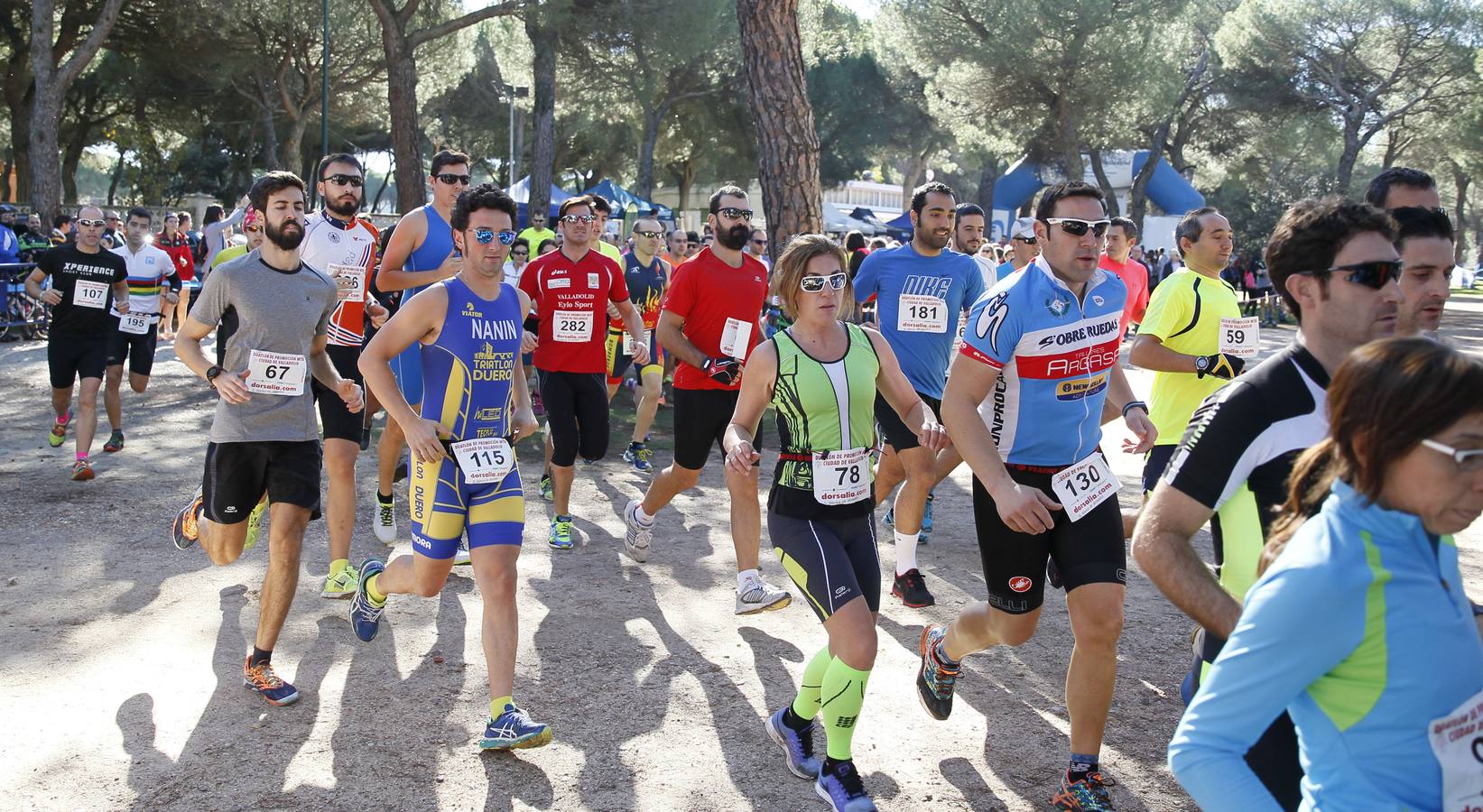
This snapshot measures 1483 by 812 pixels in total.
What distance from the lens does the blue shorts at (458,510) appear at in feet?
14.0

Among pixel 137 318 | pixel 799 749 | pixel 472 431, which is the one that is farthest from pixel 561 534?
pixel 137 318

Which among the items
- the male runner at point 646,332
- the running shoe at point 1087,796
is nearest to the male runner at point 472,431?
the running shoe at point 1087,796

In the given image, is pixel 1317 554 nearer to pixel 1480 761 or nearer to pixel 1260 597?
pixel 1260 597

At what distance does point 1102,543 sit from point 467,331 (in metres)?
2.39

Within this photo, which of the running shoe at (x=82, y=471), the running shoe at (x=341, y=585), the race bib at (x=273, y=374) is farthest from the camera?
the running shoe at (x=82, y=471)

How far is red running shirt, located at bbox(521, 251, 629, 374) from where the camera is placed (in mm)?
7113

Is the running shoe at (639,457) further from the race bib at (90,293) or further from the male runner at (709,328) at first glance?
the race bib at (90,293)

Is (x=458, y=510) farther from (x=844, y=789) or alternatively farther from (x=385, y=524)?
(x=385, y=524)

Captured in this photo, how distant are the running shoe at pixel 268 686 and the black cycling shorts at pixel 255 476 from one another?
1.98 feet

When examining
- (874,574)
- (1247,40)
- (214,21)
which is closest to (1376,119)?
(1247,40)

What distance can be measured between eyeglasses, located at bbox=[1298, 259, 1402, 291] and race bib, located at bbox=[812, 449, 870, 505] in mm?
1852

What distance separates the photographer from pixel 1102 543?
3754 millimetres

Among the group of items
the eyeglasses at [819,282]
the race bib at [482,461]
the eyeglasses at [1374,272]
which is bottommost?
the race bib at [482,461]

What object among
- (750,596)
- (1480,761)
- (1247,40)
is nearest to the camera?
(1480,761)
